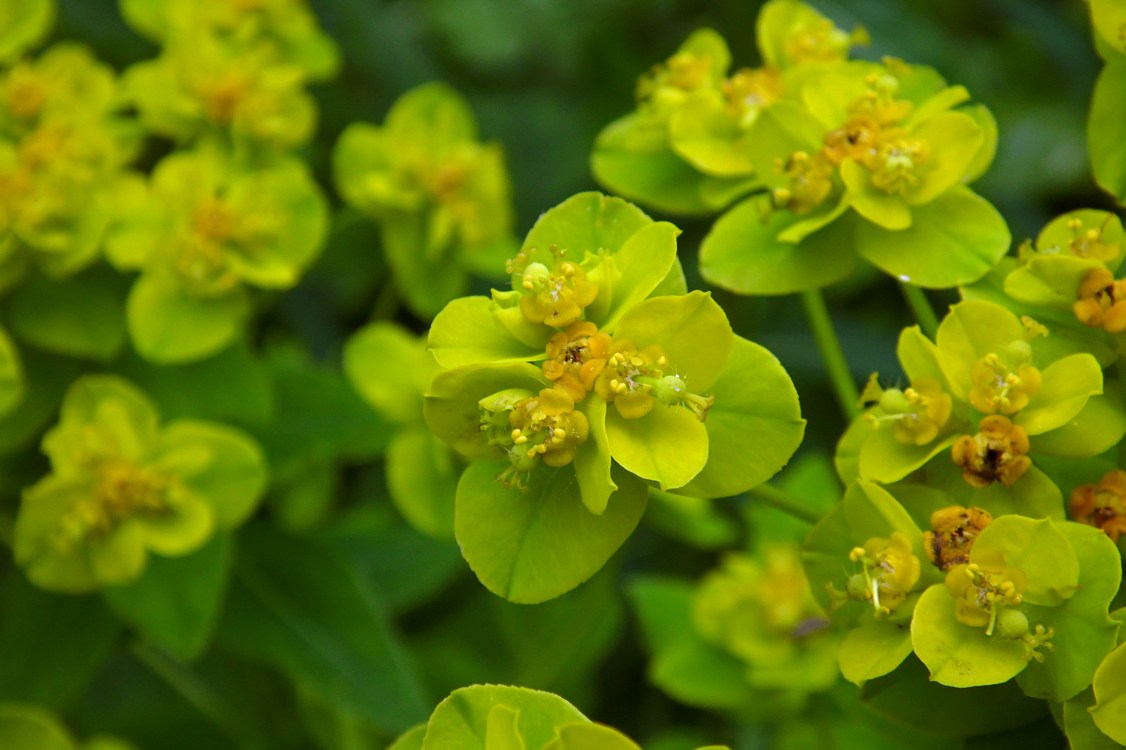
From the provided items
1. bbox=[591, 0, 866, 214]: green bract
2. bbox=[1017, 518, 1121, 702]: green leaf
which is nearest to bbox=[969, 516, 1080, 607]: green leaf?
bbox=[1017, 518, 1121, 702]: green leaf

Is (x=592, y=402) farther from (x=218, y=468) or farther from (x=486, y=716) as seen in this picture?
(x=218, y=468)

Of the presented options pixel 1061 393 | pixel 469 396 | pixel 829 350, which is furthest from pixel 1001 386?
pixel 469 396

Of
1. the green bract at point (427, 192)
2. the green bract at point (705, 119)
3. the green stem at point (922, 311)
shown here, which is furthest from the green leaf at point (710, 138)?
the green bract at point (427, 192)

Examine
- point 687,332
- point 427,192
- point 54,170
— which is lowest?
point 427,192

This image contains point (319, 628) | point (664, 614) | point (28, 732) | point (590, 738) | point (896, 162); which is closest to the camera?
point (590, 738)

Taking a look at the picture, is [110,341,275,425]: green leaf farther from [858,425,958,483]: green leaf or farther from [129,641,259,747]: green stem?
[858,425,958,483]: green leaf

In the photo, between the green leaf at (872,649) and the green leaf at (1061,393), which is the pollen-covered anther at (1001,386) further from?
the green leaf at (872,649)

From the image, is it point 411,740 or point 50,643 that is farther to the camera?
point 50,643

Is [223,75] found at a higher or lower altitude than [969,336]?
lower
